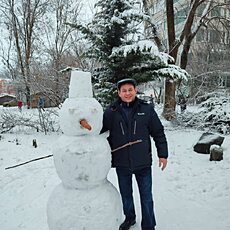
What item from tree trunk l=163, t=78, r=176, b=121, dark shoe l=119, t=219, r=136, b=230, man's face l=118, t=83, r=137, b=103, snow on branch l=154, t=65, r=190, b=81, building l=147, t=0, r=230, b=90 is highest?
building l=147, t=0, r=230, b=90

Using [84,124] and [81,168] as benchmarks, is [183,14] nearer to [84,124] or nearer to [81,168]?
[84,124]

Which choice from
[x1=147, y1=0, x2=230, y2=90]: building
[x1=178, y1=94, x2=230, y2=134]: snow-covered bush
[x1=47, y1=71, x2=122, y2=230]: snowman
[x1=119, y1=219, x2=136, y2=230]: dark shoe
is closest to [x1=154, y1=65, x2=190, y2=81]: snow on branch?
[x1=178, y1=94, x2=230, y2=134]: snow-covered bush

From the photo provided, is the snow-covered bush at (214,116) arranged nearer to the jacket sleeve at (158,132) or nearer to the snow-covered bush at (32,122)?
the snow-covered bush at (32,122)

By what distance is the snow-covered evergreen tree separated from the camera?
24.7 feet

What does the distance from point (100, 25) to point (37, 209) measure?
17.4ft

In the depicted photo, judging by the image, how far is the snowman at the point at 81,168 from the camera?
8.13 ft

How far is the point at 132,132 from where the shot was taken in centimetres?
289

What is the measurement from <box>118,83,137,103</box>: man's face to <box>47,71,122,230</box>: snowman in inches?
16.7

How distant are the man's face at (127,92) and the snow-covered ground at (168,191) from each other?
892 millimetres

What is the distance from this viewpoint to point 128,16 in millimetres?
7523

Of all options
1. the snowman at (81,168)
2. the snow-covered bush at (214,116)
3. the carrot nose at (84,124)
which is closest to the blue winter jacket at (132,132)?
the snowman at (81,168)

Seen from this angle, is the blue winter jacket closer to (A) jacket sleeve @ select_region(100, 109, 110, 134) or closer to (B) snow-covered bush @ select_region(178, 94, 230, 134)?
(A) jacket sleeve @ select_region(100, 109, 110, 134)

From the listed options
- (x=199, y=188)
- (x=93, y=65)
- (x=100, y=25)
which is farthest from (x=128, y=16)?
(x=199, y=188)

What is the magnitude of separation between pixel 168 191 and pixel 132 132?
7.70ft
